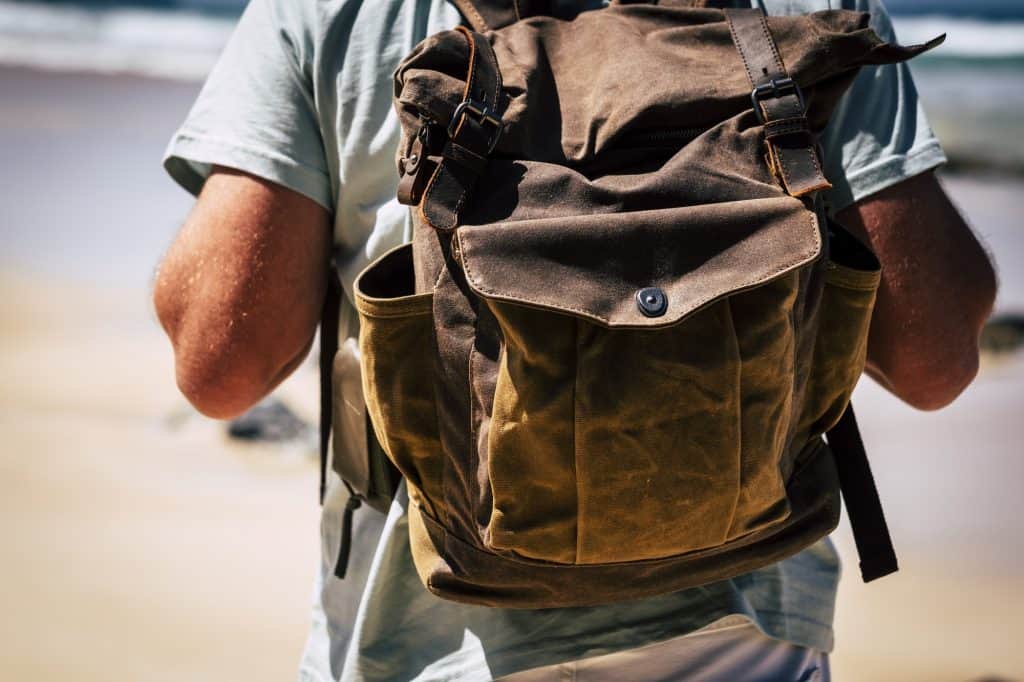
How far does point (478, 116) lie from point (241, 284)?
400 mm

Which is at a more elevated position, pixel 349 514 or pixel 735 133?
pixel 735 133

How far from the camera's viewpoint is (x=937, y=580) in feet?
12.8

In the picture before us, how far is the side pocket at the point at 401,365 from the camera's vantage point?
1246mm

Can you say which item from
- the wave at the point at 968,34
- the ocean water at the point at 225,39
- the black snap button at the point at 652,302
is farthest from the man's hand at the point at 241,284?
the wave at the point at 968,34

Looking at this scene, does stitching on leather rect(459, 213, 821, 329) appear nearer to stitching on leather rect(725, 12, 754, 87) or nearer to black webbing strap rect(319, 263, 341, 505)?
stitching on leather rect(725, 12, 754, 87)

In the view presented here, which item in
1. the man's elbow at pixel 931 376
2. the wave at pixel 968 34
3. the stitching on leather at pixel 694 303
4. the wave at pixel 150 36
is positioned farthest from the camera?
the wave at pixel 968 34

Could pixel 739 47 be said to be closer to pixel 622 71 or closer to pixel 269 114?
pixel 622 71

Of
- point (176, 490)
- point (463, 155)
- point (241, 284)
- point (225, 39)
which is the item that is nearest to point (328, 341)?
point (241, 284)

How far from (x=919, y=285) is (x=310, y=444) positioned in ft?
12.3

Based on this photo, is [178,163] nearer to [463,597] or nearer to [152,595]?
[463,597]

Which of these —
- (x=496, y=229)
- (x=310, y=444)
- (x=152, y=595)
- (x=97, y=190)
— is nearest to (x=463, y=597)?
(x=496, y=229)

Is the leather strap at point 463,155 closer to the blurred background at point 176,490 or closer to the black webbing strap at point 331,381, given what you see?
the black webbing strap at point 331,381

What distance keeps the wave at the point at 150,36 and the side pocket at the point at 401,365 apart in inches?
435

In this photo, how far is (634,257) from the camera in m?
1.17
